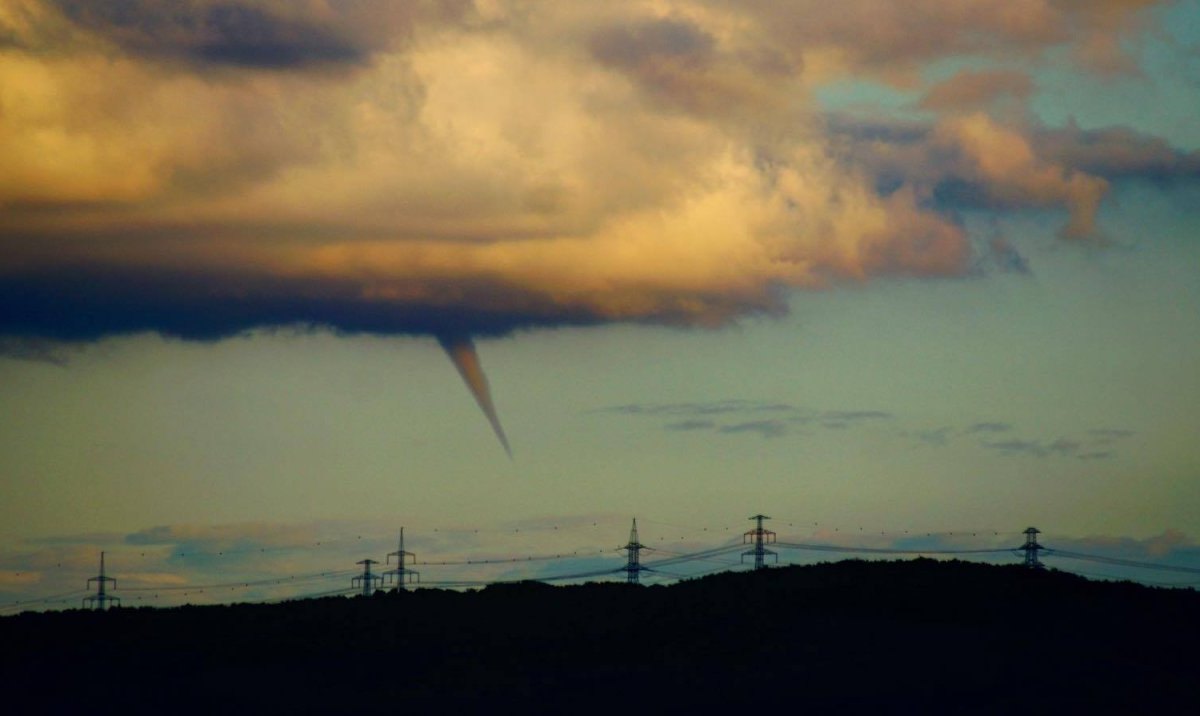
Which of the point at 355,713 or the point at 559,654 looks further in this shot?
the point at 559,654

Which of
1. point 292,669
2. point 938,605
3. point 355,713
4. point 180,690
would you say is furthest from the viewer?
point 938,605

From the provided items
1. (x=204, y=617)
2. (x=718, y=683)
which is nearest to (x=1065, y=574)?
(x=718, y=683)

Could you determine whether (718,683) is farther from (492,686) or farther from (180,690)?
(180,690)

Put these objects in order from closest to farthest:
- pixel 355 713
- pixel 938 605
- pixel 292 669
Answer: pixel 355 713 < pixel 292 669 < pixel 938 605

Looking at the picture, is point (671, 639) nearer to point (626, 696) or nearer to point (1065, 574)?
point (626, 696)

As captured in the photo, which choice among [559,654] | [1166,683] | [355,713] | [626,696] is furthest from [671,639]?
[1166,683]

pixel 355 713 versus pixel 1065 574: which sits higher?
pixel 1065 574
